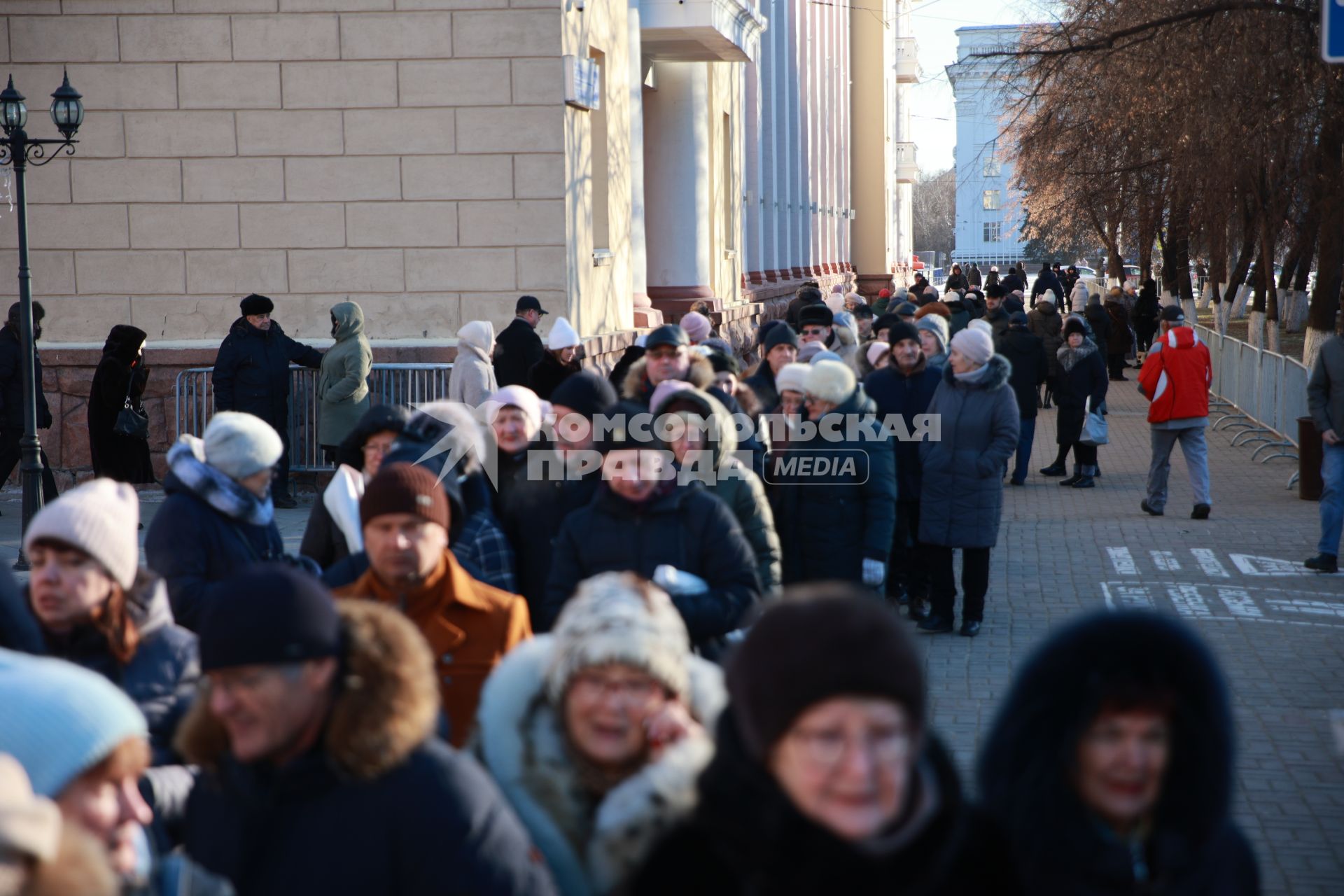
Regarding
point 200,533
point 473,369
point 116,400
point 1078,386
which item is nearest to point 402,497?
point 200,533

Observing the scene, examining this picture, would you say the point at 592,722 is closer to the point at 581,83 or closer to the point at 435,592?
the point at 435,592

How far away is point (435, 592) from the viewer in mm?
3994

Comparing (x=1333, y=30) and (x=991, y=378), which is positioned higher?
(x=1333, y=30)

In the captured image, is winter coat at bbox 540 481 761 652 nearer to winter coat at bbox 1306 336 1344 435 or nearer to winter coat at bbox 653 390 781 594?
winter coat at bbox 653 390 781 594

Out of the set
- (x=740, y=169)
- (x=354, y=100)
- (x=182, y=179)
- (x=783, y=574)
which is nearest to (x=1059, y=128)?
(x=740, y=169)

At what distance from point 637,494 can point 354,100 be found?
1016cm

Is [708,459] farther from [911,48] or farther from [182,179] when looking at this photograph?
[911,48]

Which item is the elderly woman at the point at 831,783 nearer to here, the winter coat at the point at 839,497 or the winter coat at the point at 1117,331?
the winter coat at the point at 839,497

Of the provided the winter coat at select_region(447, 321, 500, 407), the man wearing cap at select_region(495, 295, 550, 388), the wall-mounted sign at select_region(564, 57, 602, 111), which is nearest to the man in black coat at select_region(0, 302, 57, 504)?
the winter coat at select_region(447, 321, 500, 407)

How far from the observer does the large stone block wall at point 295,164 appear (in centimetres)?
1403

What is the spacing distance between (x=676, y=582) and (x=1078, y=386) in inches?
463

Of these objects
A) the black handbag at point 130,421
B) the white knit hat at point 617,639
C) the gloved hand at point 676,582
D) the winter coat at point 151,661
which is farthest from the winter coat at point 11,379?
the white knit hat at point 617,639

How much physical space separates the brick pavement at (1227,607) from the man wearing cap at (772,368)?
1.69 m

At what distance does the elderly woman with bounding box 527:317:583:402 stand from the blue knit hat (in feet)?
28.2
